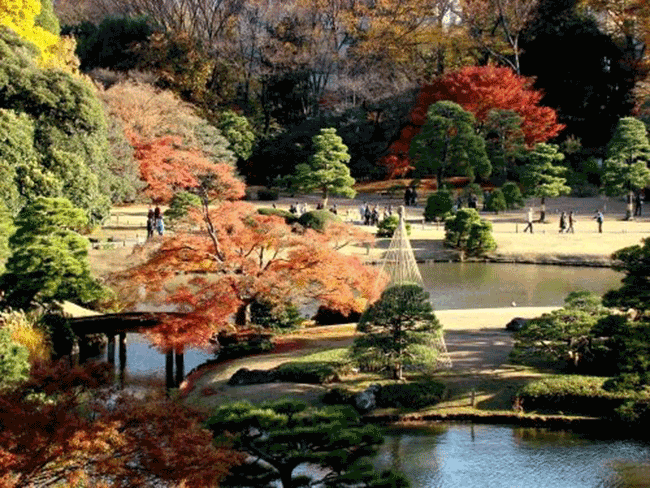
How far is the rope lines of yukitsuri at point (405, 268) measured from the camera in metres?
20.2

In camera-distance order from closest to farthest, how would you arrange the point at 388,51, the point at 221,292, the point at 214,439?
the point at 214,439
the point at 221,292
the point at 388,51

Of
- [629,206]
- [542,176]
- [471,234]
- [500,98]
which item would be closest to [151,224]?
[471,234]

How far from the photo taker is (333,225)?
25906 millimetres

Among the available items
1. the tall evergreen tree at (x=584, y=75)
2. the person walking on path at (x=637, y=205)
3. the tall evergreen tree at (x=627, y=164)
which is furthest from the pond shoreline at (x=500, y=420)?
the tall evergreen tree at (x=584, y=75)

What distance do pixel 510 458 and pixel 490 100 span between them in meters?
38.3

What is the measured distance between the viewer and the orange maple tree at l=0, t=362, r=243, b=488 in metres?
9.71

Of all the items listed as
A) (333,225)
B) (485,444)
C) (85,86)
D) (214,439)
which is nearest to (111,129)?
(85,86)

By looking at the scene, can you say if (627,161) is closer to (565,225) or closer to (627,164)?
(627,164)

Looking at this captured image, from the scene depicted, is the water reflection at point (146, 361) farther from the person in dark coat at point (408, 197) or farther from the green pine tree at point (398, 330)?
the person in dark coat at point (408, 197)

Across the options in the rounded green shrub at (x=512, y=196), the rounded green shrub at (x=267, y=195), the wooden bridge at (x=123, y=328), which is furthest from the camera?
the rounded green shrub at (x=267, y=195)

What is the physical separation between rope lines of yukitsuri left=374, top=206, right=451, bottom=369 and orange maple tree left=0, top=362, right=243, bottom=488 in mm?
9979

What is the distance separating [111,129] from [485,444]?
29018 mm

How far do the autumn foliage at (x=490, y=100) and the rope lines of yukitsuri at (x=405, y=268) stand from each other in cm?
3319

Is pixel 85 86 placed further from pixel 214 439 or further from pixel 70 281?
pixel 214 439
